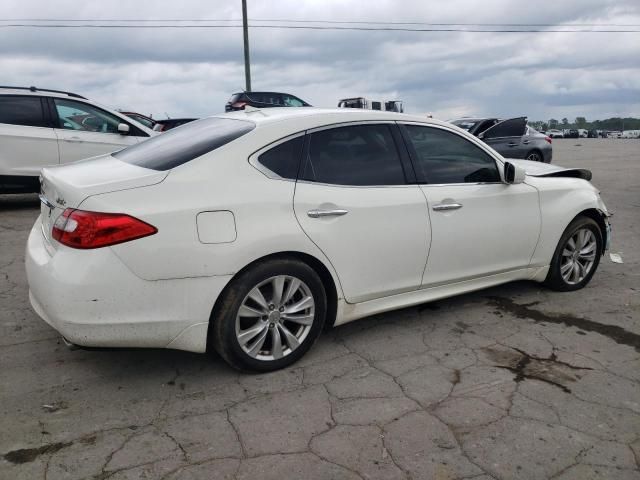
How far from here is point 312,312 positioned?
11.4ft

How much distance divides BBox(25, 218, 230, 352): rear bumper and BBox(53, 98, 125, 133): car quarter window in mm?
6037

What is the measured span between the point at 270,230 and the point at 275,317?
52 centimetres

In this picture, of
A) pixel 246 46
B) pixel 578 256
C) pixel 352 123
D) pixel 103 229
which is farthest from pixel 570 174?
pixel 246 46

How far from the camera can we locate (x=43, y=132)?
8242 mm

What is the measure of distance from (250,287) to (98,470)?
1.17m

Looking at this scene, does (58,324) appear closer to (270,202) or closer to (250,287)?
(250,287)

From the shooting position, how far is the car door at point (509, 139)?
1366cm

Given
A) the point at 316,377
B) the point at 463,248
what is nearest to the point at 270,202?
the point at 316,377

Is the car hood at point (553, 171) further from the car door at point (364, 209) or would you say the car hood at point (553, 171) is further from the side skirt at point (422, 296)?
the car door at point (364, 209)

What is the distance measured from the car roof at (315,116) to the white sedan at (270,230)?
0.05 ft

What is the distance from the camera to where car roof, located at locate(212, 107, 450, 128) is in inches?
142

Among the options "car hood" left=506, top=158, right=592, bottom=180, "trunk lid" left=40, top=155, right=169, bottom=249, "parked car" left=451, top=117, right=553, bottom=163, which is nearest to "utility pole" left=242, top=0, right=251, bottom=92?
"parked car" left=451, top=117, right=553, bottom=163

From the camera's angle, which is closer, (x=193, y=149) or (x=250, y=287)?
(x=250, y=287)

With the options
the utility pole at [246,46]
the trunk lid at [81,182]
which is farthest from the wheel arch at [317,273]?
the utility pole at [246,46]
